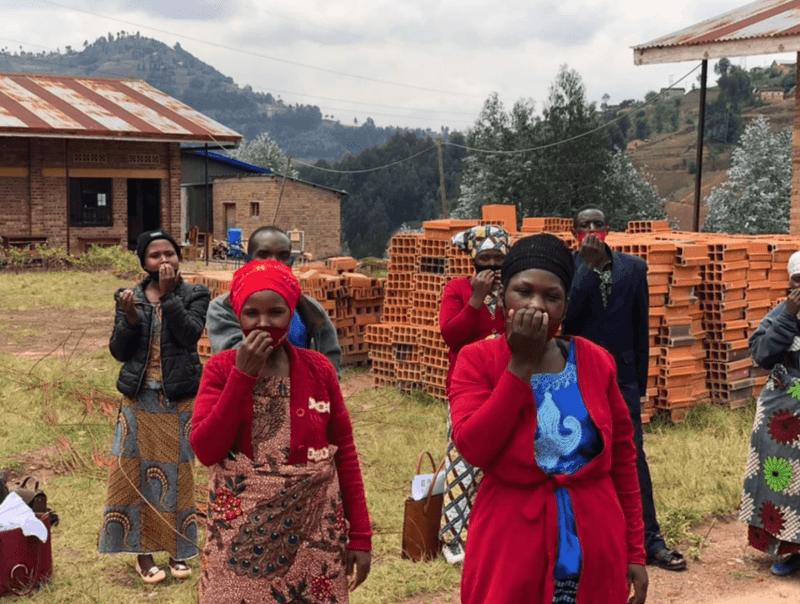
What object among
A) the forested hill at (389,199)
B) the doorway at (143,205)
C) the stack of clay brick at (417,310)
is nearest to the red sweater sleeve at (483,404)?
the stack of clay brick at (417,310)

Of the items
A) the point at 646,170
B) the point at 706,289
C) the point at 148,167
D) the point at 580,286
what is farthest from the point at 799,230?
the point at 646,170

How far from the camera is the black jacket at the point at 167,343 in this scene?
5.27 m

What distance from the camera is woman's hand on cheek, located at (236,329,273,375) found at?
290 centimetres

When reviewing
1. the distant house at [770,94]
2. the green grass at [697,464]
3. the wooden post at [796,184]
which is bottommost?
the green grass at [697,464]

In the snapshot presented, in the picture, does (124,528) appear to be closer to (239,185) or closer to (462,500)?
(462,500)

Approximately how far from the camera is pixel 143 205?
108ft

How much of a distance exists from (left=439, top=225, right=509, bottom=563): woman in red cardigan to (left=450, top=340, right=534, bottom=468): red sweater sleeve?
2.32 metres

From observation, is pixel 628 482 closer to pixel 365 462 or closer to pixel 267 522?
pixel 267 522

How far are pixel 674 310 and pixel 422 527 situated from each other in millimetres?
5007

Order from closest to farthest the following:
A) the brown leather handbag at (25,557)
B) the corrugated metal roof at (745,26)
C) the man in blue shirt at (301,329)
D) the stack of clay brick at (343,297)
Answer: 1. the man in blue shirt at (301,329)
2. the brown leather handbag at (25,557)
3. the stack of clay brick at (343,297)
4. the corrugated metal roof at (745,26)

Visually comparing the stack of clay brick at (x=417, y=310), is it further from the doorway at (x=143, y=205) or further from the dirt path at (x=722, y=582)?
the doorway at (x=143, y=205)

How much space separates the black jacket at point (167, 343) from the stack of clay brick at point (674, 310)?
512cm

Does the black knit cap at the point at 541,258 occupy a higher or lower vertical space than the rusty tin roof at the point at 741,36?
lower

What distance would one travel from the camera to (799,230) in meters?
13.7
